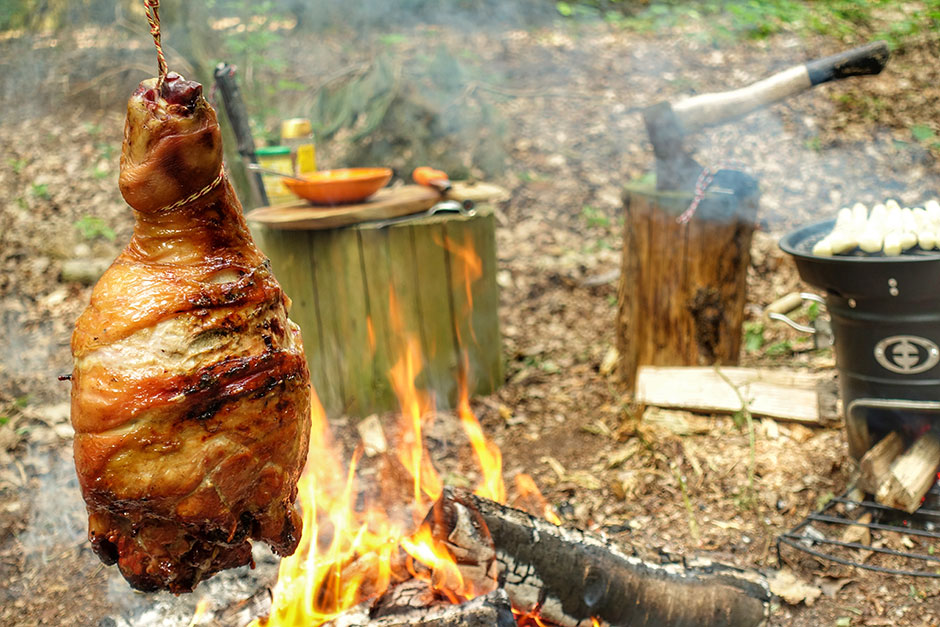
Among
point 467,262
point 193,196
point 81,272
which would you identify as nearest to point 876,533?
point 467,262

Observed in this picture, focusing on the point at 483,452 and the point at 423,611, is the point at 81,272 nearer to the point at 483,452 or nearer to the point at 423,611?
the point at 483,452

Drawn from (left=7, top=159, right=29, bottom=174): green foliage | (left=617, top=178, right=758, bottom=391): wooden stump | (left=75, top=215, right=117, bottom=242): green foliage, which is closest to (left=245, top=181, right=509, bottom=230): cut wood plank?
(left=617, top=178, right=758, bottom=391): wooden stump

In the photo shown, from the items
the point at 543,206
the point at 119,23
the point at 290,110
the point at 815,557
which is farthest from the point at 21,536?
the point at 119,23

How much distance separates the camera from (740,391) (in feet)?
15.2

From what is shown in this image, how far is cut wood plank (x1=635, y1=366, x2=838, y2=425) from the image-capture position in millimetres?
4480

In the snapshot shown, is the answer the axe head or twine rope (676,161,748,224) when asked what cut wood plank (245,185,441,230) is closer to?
the axe head

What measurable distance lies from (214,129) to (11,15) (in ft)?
34.2

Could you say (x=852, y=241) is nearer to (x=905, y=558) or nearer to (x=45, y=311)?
(x=905, y=558)

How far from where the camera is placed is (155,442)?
76.7 inches

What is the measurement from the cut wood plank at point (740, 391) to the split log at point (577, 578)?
6.34 feet

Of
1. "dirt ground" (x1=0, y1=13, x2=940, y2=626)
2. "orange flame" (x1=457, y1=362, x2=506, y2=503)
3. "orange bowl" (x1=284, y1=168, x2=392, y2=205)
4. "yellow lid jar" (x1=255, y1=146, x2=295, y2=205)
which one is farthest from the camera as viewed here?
"yellow lid jar" (x1=255, y1=146, x2=295, y2=205)

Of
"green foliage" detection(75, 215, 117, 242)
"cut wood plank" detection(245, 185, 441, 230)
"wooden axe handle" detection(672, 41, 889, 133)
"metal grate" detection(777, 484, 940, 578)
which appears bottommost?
"metal grate" detection(777, 484, 940, 578)

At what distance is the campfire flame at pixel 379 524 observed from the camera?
2.84 meters

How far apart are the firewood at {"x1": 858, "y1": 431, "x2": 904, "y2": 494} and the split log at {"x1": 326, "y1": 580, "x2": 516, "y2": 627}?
222cm
